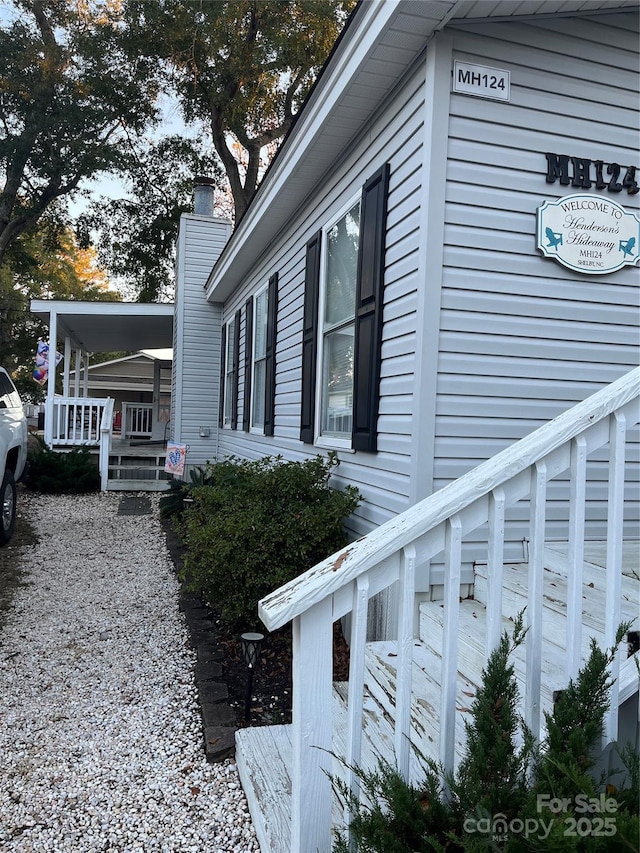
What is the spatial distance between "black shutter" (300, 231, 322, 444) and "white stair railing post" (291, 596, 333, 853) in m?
3.28

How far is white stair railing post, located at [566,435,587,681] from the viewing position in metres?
1.55

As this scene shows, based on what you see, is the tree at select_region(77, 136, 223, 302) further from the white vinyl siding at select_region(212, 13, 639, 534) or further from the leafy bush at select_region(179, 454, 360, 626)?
the white vinyl siding at select_region(212, 13, 639, 534)

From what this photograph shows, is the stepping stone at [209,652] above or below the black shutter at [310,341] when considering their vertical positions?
below

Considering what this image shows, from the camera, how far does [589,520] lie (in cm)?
321

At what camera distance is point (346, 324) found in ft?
13.8

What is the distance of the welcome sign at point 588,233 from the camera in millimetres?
3172

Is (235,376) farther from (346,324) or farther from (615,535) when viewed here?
(615,535)

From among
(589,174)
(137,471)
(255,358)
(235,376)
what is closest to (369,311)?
(589,174)

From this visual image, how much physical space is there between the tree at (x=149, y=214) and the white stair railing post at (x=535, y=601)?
17.9 m

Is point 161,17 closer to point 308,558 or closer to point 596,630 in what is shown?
point 308,558

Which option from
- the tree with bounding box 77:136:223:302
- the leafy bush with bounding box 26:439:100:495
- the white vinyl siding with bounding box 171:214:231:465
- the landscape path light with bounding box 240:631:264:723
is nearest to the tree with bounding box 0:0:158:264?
the tree with bounding box 77:136:223:302

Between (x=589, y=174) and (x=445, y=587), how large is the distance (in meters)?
2.64

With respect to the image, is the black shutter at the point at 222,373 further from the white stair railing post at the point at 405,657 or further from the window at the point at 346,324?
the white stair railing post at the point at 405,657

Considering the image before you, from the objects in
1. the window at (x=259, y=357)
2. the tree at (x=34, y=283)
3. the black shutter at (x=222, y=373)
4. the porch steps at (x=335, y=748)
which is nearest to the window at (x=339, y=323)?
the porch steps at (x=335, y=748)
